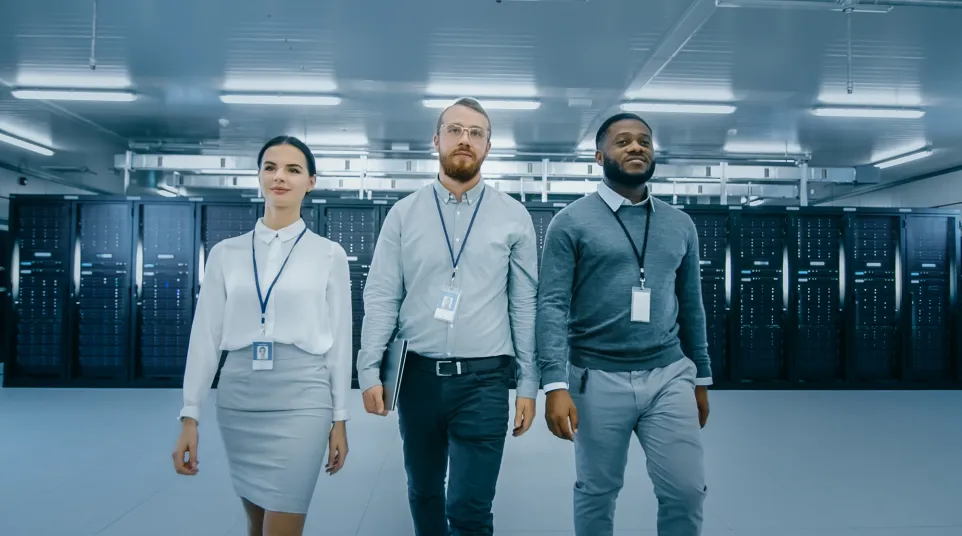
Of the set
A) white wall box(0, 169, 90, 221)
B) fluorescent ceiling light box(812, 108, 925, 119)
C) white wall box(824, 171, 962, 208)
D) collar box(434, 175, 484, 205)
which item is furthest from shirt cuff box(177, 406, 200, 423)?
white wall box(824, 171, 962, 208)

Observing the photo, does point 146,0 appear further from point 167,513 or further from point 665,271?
point 665,271

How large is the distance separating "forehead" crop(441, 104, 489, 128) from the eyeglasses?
0.01 metres

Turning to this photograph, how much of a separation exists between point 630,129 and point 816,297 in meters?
5.98

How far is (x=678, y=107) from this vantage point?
727cm

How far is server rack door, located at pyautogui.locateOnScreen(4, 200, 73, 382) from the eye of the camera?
6070 mm

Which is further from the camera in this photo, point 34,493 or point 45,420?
point 45,420

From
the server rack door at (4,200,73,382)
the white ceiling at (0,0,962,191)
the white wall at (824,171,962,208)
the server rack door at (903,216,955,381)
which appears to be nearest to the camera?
the white ceiling at (0,0,962,191)

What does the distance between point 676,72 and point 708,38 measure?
2.90 feet

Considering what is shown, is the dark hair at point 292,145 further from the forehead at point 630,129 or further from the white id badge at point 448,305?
the forehead at point 630,129

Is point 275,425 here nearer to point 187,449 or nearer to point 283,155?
point 187,449

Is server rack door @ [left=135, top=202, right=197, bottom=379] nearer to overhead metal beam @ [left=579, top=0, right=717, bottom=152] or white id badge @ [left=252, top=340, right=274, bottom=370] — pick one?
overhead metal beam @ [left=579, top=0, right=717, bottom=152]

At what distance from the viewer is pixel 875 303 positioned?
6.49 metres

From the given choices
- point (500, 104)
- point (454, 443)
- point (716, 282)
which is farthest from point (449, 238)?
point (500, 104)

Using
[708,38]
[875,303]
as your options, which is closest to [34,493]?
[708,38]
